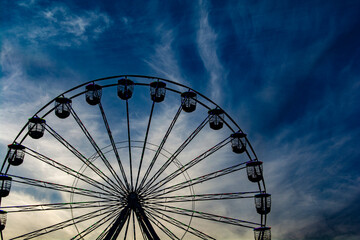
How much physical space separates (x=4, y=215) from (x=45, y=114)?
5859mm

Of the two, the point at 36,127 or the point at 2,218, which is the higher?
the point at 36,127

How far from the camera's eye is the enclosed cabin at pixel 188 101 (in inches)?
657

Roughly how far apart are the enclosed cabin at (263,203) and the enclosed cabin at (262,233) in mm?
1052

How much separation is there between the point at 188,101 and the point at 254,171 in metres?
5.88

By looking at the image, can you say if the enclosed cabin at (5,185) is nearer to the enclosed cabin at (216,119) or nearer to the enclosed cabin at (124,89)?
the enclosed cabin at (124,89)

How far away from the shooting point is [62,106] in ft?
53.2

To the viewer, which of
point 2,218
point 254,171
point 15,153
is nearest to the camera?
point 2,218

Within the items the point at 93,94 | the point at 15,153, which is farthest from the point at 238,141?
the point at 15,153

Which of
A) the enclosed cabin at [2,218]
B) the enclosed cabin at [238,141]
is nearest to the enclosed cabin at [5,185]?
the enclosed cabin at [2,218]

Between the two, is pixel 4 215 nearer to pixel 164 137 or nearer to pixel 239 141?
pixel 164 137

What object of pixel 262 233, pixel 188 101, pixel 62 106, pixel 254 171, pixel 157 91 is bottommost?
pixel 262 233

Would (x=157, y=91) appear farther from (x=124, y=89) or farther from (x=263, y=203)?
(x=263, y=203)

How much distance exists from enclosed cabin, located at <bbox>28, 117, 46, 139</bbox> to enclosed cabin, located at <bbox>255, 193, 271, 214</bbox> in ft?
43.8

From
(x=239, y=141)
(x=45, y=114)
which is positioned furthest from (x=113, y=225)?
(x=239, y=141)
